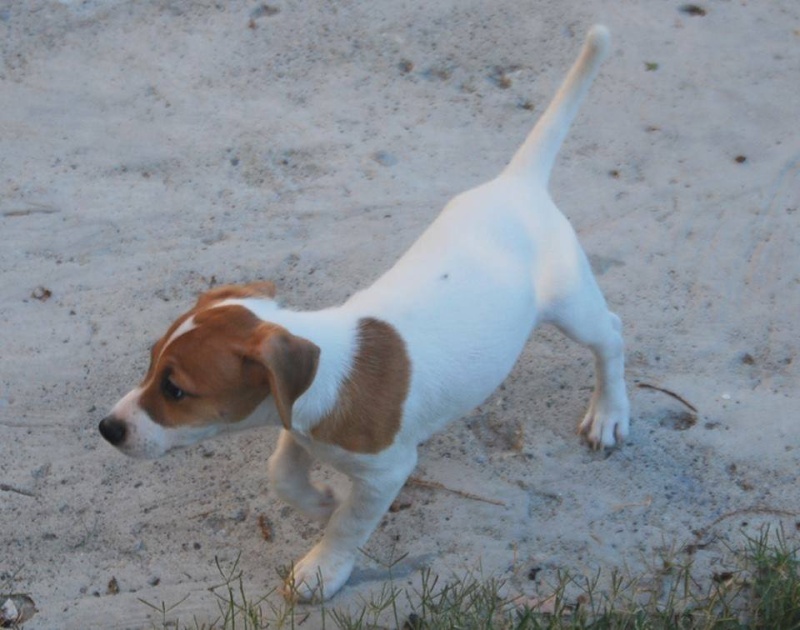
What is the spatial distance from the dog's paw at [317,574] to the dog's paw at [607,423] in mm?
1194

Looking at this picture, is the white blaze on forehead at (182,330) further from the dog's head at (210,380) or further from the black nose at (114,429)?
the black nose at (114,429)

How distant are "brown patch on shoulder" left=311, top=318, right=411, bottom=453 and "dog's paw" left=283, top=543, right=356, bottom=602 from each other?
0.59 meters

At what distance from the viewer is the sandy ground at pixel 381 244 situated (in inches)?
169

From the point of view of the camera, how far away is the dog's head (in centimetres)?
328

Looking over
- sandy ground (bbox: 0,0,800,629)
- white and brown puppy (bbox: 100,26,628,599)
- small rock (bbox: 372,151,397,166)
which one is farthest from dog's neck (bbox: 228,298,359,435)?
small rock (bbox: 372,151,397,166)

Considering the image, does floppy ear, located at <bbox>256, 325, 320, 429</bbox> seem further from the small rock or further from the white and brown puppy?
the small rock

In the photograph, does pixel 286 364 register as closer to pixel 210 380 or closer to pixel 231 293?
pixel 210 380

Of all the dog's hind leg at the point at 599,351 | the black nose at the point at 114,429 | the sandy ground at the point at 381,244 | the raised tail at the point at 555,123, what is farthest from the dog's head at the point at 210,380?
the raised tail at the point at 555,123

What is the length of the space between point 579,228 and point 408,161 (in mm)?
950

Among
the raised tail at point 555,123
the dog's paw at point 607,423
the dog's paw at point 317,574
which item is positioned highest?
the raised tail at point 555,123

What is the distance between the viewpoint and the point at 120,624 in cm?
395

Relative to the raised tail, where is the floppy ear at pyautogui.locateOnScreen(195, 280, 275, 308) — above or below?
below

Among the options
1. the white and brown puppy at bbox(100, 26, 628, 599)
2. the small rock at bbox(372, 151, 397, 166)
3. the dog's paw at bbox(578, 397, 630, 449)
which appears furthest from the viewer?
the small rock at bbox(372, 151, 397, 166)

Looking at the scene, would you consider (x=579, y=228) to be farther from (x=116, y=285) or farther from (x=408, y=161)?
(x=116, y=285)
